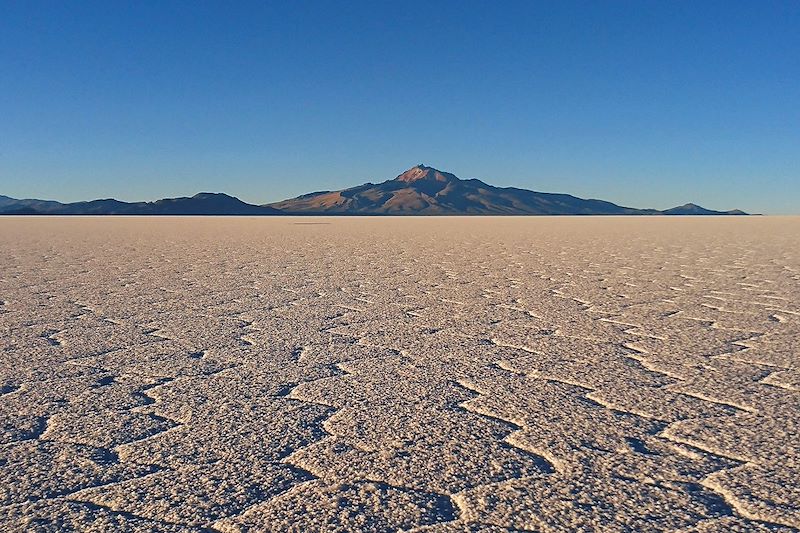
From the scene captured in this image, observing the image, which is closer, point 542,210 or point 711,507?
point 711,507

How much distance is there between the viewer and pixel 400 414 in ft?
6.27

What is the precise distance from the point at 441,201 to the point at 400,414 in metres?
173

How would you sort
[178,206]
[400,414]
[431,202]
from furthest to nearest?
[431,202], [178,206], [400,414]

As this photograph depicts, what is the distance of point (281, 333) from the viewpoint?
3.10 metres

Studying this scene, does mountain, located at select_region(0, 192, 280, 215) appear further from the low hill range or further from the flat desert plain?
the flat desert plain

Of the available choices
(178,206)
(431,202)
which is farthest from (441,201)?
(178,206)

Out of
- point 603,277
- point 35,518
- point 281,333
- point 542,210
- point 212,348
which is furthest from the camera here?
point 542,210

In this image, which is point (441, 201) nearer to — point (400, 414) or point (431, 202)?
point (431, 202)

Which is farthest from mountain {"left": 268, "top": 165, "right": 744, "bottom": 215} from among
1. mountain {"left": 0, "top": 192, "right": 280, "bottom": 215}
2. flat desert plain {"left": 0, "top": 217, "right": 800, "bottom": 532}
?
flat desert plain {"left": 0, "top": 217, "right": 800, "bottom": 532}

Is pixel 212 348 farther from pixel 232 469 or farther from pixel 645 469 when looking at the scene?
pixel 645 469

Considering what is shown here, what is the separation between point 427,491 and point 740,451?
74 centimetres

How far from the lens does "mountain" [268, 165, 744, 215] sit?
16600 cm

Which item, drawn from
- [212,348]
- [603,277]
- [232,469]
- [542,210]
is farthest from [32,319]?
[542,210]

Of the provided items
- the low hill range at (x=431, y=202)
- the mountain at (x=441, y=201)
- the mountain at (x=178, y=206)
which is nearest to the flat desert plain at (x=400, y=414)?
the mountain at (x=178, y=206)
